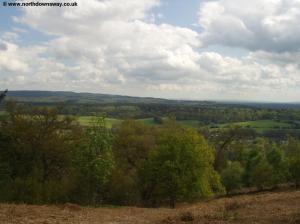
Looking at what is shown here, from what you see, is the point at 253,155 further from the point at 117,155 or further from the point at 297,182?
the point at 117,155

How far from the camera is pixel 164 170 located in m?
38.0

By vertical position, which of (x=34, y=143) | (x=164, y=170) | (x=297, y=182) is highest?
(x=34, y=143)

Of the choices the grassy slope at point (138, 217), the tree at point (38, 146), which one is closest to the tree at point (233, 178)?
the tree at point (38, 146)

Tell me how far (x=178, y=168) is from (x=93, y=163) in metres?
9.63

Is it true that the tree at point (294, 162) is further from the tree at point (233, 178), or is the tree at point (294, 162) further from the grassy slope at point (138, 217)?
the grassy slope at point (138, 217)

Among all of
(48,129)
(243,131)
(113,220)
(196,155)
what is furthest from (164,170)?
(243,131)

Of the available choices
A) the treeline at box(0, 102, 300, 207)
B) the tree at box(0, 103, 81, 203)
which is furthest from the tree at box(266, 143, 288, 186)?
the tree at box(0, 103, 81, 203)

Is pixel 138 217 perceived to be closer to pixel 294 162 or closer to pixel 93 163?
pixel 93 163

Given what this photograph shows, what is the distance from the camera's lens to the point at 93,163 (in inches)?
1272

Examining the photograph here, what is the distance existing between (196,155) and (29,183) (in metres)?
16.7

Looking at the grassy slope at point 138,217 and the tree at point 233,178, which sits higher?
the grassy slope at point 138,217

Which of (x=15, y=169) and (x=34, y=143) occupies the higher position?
(x=34, y=143)

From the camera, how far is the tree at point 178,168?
38.0 meters

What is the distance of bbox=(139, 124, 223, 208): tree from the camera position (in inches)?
1495
